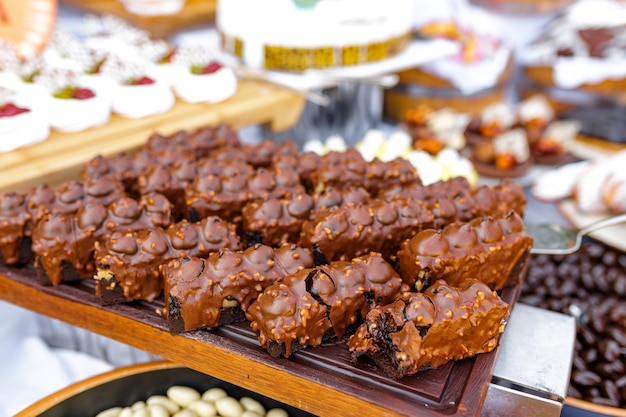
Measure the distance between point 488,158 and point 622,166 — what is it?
60 cm

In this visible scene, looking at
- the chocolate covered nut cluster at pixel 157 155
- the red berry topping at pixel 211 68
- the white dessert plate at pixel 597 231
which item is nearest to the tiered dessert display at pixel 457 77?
the white dessert plate at pixel 597 231

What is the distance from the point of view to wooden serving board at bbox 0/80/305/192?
6.26 ft

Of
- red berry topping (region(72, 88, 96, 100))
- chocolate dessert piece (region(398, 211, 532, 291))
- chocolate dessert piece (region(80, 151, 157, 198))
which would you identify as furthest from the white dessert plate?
red berry topping (region(72, 88, 96, 100))

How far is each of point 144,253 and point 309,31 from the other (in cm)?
152

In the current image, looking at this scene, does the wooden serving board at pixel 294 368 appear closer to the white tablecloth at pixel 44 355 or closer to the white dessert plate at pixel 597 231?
the white tablecloth at pixel 44 355

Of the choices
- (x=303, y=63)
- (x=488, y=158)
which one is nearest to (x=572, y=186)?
(x=488, y=158)

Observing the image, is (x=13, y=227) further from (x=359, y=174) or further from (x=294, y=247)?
(x=359, y=174)

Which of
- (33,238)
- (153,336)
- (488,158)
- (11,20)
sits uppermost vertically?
(11,20)

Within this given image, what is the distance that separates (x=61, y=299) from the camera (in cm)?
143

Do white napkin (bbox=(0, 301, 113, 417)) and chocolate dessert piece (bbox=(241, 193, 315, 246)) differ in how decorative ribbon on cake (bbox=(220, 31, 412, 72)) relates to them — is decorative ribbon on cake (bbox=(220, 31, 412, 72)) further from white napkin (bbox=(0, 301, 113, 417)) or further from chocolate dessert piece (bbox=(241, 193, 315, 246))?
white napkin (bbox=(0, 301, 113, 417))

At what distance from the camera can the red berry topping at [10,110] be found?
196 cm

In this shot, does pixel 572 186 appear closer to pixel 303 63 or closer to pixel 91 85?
pixel 303 63

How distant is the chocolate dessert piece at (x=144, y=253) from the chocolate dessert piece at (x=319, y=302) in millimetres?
223

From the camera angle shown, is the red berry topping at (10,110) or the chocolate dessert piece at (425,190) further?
the red berry topping at (10,110)
